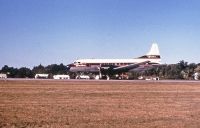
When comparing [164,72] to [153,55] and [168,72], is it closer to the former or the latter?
[168,72]

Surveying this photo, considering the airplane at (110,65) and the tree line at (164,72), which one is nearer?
the airplane at (110,65)

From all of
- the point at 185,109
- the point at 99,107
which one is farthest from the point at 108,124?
the point at 185,109

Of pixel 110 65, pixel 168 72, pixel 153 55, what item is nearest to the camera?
pixel 110 65

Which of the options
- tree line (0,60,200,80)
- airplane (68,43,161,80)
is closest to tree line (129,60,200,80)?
tree line (0,60,200,80)

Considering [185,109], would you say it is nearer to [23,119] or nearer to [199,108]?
[199,108]

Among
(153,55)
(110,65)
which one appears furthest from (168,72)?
(110,65)

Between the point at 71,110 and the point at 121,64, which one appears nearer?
the point at 71,110

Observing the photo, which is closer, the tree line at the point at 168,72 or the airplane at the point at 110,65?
the airplane at the point at 110,65

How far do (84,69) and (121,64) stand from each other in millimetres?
9745

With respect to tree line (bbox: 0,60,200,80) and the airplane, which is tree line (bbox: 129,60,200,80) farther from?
the airplane

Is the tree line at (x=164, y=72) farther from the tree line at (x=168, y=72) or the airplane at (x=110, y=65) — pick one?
the airplane at (x=110, y=65)

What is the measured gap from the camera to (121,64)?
102m

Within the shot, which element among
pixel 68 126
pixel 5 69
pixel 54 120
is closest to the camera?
pixel 68 126

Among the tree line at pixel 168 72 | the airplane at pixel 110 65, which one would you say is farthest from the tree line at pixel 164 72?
the airplane at pixel 110 65
